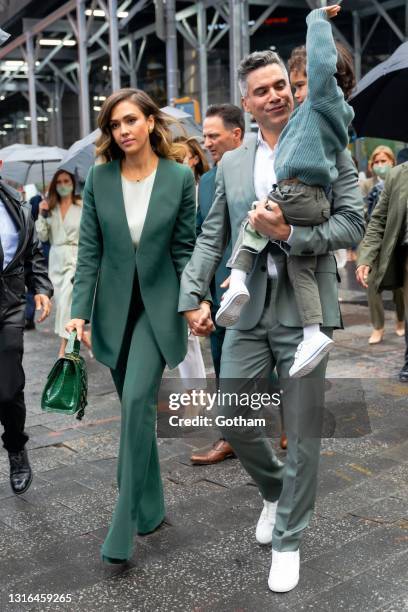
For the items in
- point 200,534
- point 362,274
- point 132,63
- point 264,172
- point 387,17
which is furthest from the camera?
point 132,63

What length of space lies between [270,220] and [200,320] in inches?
23.8

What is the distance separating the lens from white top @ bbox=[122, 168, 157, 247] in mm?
3723

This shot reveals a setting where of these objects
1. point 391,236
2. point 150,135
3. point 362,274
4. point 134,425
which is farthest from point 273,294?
point 391,236

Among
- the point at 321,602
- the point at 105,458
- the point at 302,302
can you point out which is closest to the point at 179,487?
the point at 105,458

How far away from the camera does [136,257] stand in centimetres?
371

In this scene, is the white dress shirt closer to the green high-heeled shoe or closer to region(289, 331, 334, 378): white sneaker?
region(289, 331, 334, 378): white sneaker

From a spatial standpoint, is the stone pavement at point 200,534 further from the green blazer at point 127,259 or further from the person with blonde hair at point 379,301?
the person with blonde hair at point 379,301

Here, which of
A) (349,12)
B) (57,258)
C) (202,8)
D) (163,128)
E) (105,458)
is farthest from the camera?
(349,12)

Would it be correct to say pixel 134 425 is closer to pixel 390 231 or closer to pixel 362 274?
pixel 362 274

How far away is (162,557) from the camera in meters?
3.60

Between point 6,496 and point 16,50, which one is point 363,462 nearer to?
point 6,496

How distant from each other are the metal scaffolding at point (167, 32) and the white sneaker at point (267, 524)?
7.53m

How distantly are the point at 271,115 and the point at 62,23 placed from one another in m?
20.3

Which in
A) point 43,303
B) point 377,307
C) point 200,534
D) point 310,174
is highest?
point 310,174
